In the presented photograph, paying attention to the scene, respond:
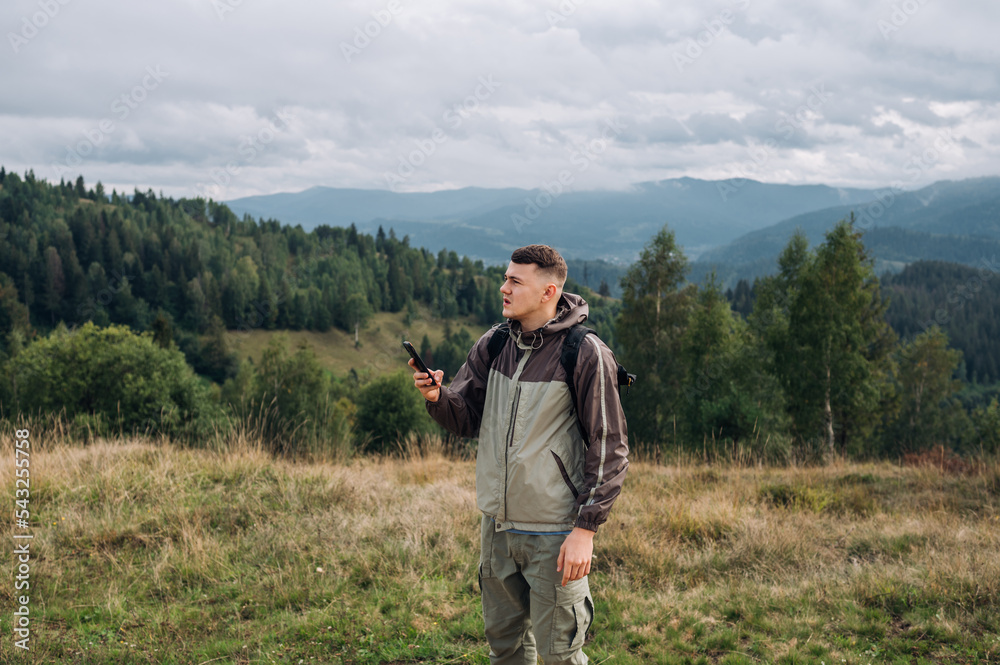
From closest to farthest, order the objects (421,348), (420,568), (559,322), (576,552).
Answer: (576,552), (559,322), (420,568), (421,348)

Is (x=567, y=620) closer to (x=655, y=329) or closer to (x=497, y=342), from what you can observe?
(x=497, y=342)

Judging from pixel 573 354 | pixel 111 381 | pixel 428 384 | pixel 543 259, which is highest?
pixel 543 259

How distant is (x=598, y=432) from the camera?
2.64 meters

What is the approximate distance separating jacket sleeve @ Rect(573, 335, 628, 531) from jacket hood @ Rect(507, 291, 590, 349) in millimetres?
149

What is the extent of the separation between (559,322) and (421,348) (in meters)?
92.7

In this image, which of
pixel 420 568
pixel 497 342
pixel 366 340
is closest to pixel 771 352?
pixel 420 568

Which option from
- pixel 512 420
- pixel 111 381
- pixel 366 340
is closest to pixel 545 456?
pixel 512 420

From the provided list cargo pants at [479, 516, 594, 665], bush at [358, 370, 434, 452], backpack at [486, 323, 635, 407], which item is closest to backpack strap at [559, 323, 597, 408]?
backpack at [486, 323, 635, 407]

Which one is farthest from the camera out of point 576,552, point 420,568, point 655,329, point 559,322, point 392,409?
point 392,409

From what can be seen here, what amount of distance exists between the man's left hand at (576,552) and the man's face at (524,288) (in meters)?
1.06

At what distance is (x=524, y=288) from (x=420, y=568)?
11.1ft

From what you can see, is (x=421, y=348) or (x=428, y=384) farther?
(x=421, y=348)

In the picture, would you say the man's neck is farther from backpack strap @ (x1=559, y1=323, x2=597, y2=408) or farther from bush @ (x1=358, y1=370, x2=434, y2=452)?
bush @ (x1=358, y1=370, x2=434, y2=452)

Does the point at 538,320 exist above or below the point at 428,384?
above
